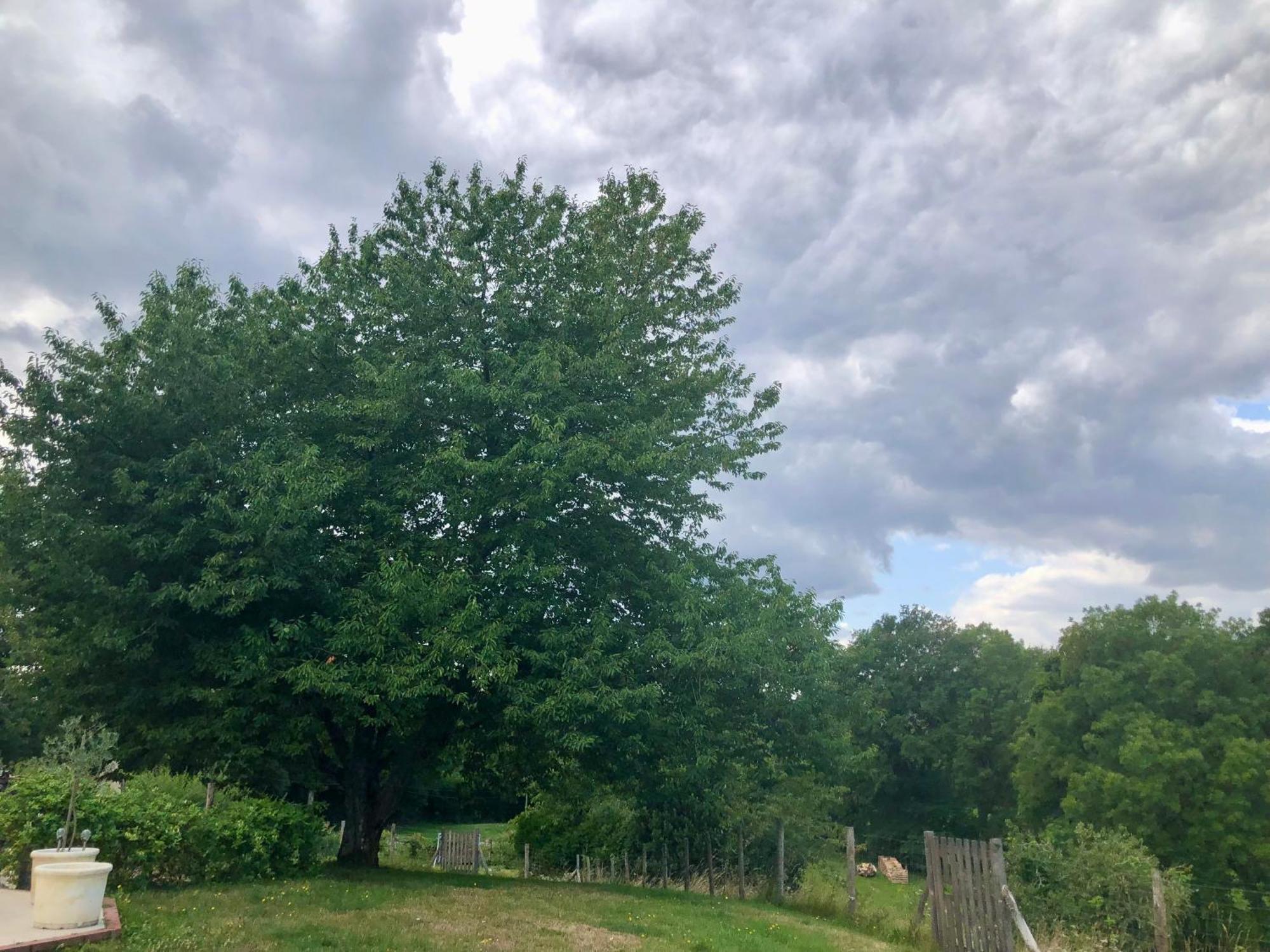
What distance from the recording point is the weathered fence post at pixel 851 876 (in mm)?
16078

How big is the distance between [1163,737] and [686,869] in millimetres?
23079

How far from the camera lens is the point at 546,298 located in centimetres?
1675

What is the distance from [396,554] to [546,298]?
5.59m

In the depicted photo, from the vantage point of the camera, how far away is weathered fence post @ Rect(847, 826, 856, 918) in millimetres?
16078

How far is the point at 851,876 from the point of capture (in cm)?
1634

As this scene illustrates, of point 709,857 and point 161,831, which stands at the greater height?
point 161,831

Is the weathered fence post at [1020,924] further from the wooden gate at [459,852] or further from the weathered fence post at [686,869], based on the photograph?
the wooden gate at [459,852]

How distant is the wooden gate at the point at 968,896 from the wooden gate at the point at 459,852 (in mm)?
19812

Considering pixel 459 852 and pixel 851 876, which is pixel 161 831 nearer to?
pixel 851 876

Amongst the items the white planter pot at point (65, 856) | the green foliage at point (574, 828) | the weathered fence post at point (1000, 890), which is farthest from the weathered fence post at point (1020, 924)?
the green foliage at point (574, 828)

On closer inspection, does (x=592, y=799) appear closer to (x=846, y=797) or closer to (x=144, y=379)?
(x=144, y=379)

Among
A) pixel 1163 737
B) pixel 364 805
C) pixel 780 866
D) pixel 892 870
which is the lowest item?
pixel 892 870

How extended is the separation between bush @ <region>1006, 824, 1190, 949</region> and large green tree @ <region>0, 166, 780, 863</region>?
638 cm

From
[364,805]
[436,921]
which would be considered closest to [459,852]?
[364,805]
